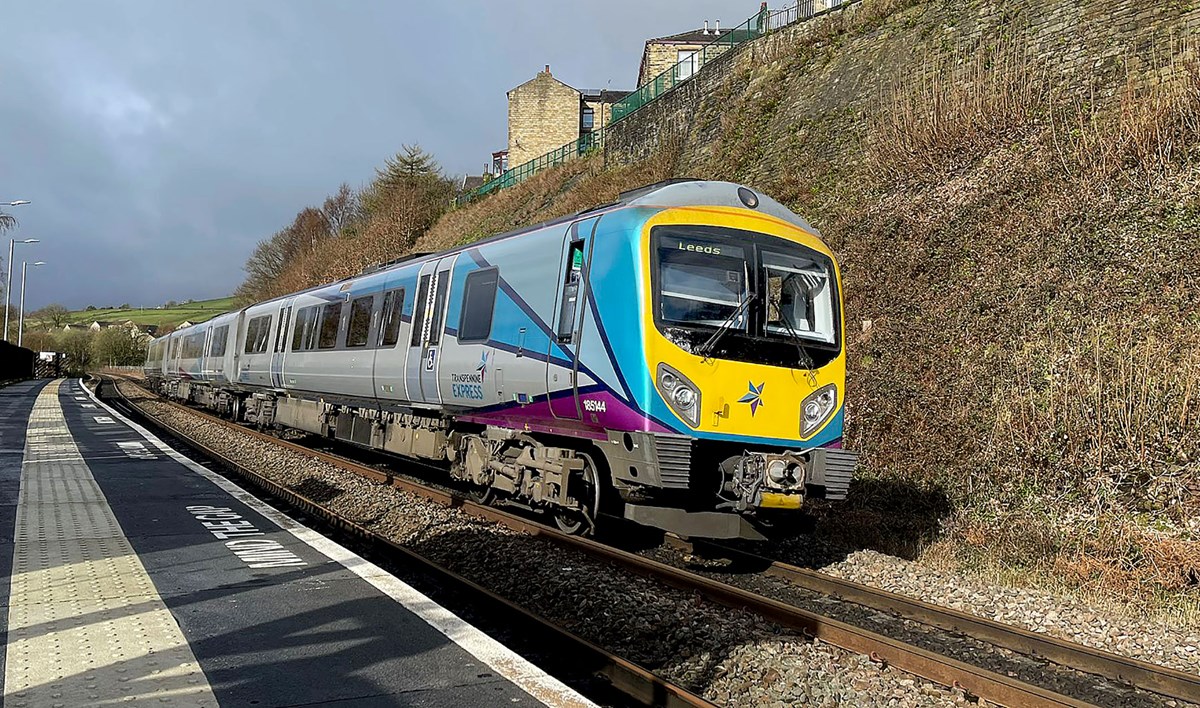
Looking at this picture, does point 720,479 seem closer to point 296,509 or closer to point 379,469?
point 296,509

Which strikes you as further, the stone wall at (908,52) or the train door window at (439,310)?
the stone wall at (908,52)

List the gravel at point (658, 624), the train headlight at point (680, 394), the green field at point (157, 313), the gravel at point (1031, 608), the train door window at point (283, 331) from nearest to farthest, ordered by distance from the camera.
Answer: the gravel at point (658, 624)
the gravel at point (1031, 608)
the train headlight at point (680, 394)
the train door window at point (283, 331)
the green field at point (157, 313)

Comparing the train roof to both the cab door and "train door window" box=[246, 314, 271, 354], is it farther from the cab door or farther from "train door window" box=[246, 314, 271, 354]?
"train door window" box=[246, 314, 271, 354]

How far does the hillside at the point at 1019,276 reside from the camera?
868 cm

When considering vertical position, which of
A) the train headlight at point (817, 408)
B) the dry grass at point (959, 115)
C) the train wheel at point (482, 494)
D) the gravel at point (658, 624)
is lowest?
the gravel at point (658, 624)

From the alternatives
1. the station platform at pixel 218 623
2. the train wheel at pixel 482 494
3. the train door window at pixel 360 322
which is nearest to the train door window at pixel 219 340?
the train door window at pixel 360 322

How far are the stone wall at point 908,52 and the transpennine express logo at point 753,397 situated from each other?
11.1m

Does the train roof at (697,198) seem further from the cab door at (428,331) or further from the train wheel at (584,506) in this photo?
the cab door at (428,331)

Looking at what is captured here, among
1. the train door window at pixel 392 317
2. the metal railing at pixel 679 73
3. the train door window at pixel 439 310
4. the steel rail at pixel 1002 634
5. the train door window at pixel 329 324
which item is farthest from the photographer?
the metal railing at pixel 679 73

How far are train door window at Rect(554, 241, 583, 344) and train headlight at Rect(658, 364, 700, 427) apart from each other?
122cm

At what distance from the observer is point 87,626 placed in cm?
535

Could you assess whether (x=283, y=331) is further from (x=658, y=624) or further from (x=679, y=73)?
(x=679, y=73)

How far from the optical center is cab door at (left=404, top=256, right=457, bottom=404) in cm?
1118

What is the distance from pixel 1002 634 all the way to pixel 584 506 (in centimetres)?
379
